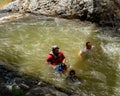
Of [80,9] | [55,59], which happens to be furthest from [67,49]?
[80,9]

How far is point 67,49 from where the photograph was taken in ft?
44.0

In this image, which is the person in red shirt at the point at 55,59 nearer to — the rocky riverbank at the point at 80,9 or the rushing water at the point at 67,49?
the rushing water at the point at 67,49

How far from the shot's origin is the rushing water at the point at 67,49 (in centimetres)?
1039

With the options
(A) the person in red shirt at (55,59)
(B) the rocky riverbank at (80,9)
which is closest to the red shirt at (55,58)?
(A) the person in red shirt at (55,59)

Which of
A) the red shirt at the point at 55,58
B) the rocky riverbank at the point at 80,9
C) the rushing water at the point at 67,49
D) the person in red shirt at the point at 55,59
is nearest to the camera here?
the rushing water at the point at 67,49

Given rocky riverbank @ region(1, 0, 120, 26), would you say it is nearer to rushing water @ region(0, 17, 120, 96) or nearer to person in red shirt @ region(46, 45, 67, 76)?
rushing water @ region(0, 17, 120, 96)

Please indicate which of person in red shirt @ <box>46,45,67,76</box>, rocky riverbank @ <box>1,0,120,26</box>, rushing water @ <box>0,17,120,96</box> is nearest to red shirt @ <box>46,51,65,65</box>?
person in red shirt @ <box>46,45,67,76</box>

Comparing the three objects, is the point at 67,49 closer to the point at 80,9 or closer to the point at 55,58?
the point at 55,58

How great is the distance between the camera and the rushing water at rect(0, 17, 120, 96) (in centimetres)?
1039

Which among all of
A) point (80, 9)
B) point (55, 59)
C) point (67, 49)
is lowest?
point (67, 49)

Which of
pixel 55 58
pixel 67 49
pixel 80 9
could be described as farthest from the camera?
pixel 80 9

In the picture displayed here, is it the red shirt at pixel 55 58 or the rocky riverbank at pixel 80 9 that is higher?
the red shirt at pixel 55 58

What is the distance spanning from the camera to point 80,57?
1246 centimetres

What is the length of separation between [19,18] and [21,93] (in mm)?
10017
